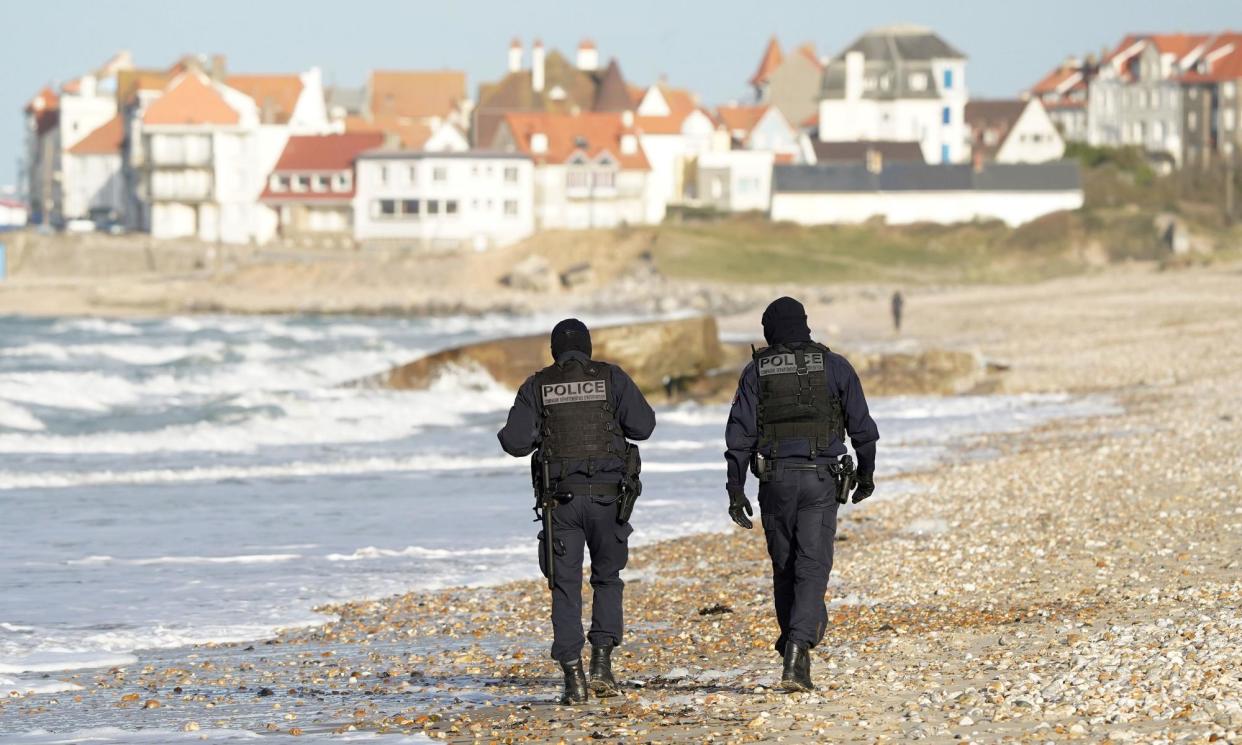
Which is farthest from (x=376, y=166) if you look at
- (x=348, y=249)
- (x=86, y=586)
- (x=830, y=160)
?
(x=86, y=586)

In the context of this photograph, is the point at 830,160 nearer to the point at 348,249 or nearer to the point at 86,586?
the point at 348,249

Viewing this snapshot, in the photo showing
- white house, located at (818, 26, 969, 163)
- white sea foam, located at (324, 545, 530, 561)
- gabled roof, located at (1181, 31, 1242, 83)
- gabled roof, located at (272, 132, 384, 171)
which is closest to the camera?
white sea foam, located at (324, 545, 530, 561)

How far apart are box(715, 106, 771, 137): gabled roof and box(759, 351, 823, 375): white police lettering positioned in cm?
10387

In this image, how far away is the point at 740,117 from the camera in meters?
117

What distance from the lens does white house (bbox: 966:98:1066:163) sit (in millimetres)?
112500

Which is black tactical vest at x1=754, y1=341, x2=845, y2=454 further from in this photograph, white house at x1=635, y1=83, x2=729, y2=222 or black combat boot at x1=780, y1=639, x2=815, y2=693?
white house at x1=635, y1=83, x2=729, y2=222

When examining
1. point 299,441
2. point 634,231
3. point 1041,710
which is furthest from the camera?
point 634,231

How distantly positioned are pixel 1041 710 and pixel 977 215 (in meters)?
91.6

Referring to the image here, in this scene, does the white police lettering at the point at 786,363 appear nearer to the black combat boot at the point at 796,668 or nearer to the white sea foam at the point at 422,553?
the black combat boot at the point at 796,668

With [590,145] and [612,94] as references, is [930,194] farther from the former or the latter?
[612,94]

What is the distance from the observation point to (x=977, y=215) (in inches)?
3858

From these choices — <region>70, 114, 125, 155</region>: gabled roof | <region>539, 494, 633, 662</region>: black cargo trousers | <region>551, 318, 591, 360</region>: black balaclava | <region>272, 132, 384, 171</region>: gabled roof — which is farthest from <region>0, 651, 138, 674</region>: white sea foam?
<region>70, 114, 125, 155</region>: gabled roof

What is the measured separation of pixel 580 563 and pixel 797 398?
1410 millimetres

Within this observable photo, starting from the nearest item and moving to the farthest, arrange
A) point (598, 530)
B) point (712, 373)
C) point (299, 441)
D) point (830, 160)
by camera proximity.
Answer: point (598, 530) < point (299, 441) < point (712, 373) < point (830, 160)
